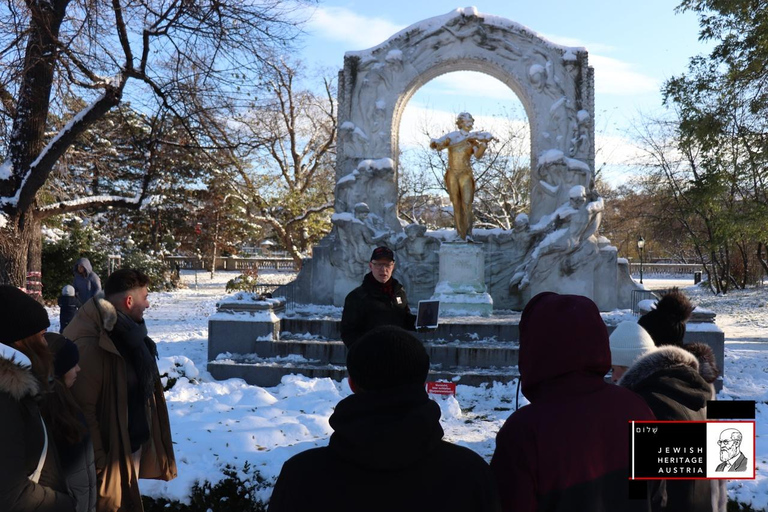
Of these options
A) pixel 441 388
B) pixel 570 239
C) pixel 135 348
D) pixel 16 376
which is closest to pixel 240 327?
pixel 441 388

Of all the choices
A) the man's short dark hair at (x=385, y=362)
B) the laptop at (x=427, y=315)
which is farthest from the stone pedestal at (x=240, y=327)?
the man's short dark hair at (x=385, y=362)

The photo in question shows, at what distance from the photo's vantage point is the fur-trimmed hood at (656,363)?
2518 millimetres

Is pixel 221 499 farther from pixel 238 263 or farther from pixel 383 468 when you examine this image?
pixel 238 263

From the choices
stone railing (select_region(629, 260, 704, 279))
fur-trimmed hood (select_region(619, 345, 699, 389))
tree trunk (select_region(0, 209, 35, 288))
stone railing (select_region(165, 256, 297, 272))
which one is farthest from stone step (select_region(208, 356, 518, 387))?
stone railing (select_region(629, 260, 704, 279))

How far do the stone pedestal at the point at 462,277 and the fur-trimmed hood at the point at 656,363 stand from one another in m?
9.52

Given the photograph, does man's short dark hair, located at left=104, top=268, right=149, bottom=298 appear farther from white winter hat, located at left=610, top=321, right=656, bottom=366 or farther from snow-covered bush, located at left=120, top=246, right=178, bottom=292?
snow-covered bush, located at left=120, top=246, right=178, bottom=292

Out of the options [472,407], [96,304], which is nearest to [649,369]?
[96,304]

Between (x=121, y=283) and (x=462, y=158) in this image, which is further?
(x=462, y=158)

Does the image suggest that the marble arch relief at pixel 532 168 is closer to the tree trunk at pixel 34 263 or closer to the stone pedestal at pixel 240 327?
the stone pedestal at pixel 240 327

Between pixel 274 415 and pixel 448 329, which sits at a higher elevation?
A: pixel 448 329

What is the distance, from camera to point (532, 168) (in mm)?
13688

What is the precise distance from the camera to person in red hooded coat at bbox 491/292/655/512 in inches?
75.5

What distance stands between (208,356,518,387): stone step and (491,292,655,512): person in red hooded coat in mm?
6120

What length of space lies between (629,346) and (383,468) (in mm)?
1571
